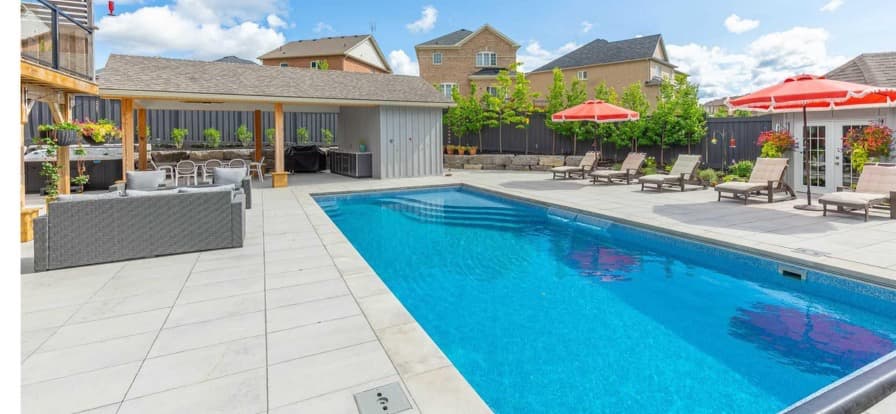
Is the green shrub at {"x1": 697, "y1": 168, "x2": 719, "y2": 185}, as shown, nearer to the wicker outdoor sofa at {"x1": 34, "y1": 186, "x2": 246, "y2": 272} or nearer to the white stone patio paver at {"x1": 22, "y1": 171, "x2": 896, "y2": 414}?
the white stone patio paver at {"x1": 22, "y1": 171, "x2": 896, "y2": 414}

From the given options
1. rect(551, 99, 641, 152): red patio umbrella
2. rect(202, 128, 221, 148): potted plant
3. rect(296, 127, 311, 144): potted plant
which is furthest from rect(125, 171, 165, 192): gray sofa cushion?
rect(296, 127, 311, 144): potted plant

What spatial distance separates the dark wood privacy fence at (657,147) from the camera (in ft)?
42.6

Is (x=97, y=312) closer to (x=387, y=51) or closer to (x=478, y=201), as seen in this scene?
(x=478, y=201)

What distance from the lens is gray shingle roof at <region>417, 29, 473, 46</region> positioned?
33.6 m

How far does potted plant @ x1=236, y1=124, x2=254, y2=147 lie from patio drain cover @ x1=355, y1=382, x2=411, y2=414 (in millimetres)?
17894

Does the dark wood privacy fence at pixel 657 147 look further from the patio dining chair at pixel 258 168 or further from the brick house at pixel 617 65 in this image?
the brick house at pixel 617 65

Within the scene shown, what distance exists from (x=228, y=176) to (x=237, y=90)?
410 centimetres

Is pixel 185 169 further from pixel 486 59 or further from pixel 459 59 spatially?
pixel 486 59

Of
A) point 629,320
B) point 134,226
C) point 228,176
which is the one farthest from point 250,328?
point 228,176

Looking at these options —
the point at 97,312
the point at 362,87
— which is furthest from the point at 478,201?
the point at 97,312

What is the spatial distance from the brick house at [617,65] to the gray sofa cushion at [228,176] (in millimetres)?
25368

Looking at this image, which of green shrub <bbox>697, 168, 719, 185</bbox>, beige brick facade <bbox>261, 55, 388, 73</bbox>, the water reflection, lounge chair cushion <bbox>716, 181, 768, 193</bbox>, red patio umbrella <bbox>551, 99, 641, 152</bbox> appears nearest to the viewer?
the water reflection
